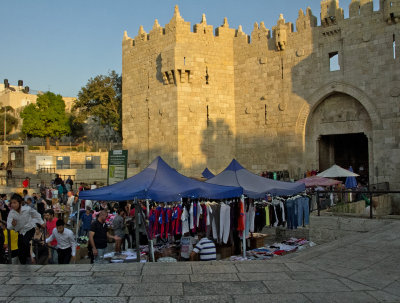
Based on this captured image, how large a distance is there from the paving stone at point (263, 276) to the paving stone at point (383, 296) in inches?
39.0

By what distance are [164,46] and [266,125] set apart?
20.8 ft

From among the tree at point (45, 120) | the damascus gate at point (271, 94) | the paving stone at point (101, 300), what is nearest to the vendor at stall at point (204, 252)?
the paving stone at point (101, 300)

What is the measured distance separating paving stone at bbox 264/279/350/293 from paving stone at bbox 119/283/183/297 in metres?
1.08

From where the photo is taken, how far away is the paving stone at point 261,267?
5.18m

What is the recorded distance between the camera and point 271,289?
14.6 feet

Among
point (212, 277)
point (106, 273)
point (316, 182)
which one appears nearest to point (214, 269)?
point (212, 277)

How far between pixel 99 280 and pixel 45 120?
36.4 meters

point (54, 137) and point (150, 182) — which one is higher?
point (54, 137)

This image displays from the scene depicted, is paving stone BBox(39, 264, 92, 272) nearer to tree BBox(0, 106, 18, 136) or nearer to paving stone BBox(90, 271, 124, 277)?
paving stone BBox(90, 271, 124, 277)

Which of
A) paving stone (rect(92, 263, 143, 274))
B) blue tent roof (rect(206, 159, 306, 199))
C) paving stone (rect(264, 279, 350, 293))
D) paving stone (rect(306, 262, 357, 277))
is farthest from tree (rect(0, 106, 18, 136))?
paving stone (rect(264, 279, 350, 293))

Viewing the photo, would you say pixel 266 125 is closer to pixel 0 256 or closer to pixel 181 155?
pixel 181 155

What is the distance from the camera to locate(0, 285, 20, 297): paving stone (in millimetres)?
4324

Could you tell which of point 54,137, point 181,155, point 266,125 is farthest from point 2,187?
point 54,137

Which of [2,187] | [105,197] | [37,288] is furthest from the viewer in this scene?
[2,187]
